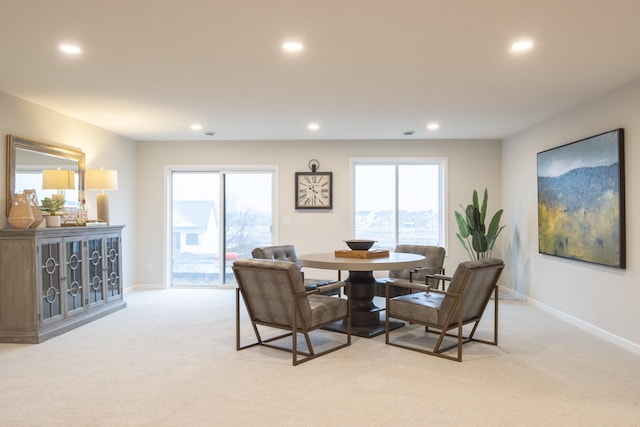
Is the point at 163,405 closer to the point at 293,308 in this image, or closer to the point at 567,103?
the point at 293,308

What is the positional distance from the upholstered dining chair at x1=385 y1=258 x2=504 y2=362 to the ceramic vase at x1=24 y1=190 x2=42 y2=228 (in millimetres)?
3487

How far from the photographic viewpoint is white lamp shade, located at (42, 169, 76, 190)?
4926 mm

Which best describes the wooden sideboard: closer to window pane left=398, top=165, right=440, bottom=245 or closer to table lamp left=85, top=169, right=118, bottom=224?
table lamp left=85, top=169, right=118, bottom=224

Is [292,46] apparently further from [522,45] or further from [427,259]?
[427,259]

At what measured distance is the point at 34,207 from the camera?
4.47 metres

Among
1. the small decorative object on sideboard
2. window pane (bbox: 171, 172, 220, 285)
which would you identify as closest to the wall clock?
window pane (bbox: 171, 172, 220, 285)

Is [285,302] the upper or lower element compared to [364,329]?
upper

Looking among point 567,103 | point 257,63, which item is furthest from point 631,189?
point 257,63

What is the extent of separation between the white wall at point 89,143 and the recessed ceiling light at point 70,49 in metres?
1.61

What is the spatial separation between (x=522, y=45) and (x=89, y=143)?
5.11 metres

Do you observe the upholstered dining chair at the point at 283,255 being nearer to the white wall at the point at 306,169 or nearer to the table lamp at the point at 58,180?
the white wall at the point at 306,169

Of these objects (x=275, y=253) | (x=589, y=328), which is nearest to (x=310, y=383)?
(x=275, y=253)

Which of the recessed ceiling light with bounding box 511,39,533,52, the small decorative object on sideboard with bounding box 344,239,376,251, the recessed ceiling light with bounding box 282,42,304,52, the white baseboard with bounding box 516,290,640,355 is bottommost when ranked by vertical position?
the white baseboard with bounding box 516,290,640,355

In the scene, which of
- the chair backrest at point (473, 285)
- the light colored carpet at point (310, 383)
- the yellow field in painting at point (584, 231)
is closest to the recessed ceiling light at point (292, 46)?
the chair backrest at point (473, 285)
